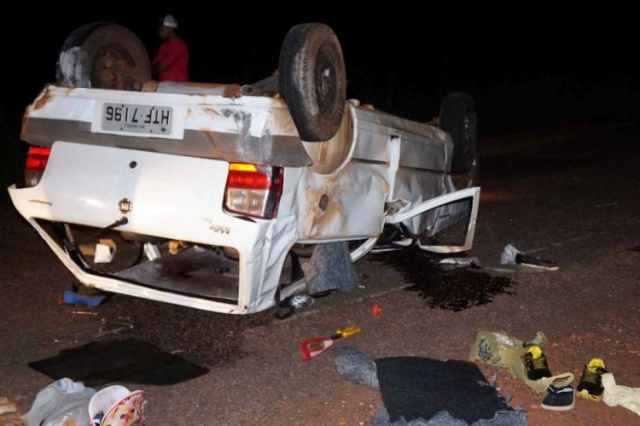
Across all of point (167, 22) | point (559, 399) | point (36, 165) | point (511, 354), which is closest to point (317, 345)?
point (511, 354)

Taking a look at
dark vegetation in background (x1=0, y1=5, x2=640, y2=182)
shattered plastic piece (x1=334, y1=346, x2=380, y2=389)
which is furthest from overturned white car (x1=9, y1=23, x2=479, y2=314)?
dark vegetation in background (x1=0, y1=5, x2=640, y2=182)

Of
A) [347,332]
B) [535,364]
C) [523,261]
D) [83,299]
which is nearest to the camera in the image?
[535,364]

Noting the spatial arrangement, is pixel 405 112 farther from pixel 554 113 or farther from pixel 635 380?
pixel 635 380

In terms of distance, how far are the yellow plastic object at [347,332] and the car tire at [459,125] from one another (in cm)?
285

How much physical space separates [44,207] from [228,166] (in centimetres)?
127

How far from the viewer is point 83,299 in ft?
18.2

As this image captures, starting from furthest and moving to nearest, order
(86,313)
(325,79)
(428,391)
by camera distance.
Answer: (86,313) < (325,79) < (428,391)

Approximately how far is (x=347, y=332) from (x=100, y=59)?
2532mm

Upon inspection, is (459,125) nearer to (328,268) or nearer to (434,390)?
(328,268)

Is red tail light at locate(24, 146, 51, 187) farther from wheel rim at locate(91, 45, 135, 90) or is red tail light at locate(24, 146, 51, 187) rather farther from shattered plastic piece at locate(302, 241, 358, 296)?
shattered plastic piece at locate(302, 241, 358, 296)

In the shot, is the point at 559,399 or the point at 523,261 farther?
the point at 523,261

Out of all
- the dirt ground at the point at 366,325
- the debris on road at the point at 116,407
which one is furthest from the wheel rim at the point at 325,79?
the debris on road at the point at 116,407

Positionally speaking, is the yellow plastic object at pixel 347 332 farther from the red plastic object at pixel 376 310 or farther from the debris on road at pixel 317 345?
the red plastic object at pixel 376 310

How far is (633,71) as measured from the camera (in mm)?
30500
